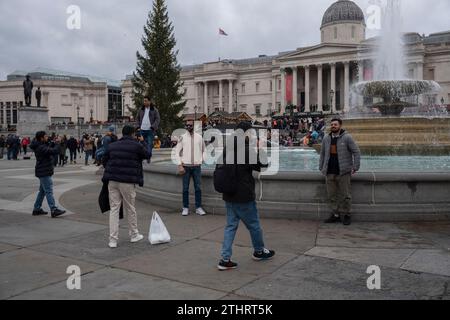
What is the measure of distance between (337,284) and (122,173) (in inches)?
141

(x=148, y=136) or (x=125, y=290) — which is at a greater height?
(x=148, y=136)

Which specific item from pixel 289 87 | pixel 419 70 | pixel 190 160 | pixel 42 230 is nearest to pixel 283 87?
pixel 289 87

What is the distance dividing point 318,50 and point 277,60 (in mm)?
11984

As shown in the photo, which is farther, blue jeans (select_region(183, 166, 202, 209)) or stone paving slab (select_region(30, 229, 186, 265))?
blue jeans (select_region(183, 166, 202, 209))

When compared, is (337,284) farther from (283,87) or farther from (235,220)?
(283,87)

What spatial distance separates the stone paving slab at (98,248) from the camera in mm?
6531

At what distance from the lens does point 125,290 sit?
16.7 ft

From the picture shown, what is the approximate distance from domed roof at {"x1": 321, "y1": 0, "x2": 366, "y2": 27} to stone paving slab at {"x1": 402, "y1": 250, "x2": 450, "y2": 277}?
3777 inches

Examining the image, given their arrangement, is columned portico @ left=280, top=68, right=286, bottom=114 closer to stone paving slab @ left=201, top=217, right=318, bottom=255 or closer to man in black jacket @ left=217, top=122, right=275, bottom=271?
stone paving slab @ left=201, top=217, right=318, bottom=255

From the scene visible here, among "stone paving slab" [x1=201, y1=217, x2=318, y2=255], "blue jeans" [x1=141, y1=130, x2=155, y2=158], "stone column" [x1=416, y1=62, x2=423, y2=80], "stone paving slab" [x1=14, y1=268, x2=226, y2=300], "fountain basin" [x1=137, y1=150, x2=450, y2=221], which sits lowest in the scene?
"stone paving slab" [x1=14, y1=268, x2=226, y2=300]

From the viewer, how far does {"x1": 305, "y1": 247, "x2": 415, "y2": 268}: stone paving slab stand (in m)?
6.12

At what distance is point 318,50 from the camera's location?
92.8 m

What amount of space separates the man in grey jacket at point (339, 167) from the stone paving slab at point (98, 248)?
290 centimetres

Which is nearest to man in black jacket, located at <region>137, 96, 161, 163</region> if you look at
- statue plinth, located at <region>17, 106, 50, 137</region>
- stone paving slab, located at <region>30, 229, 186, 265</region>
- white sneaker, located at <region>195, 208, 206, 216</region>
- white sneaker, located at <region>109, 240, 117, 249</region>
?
white sneaker, located at <region>195, 208, 206, 216</region>
